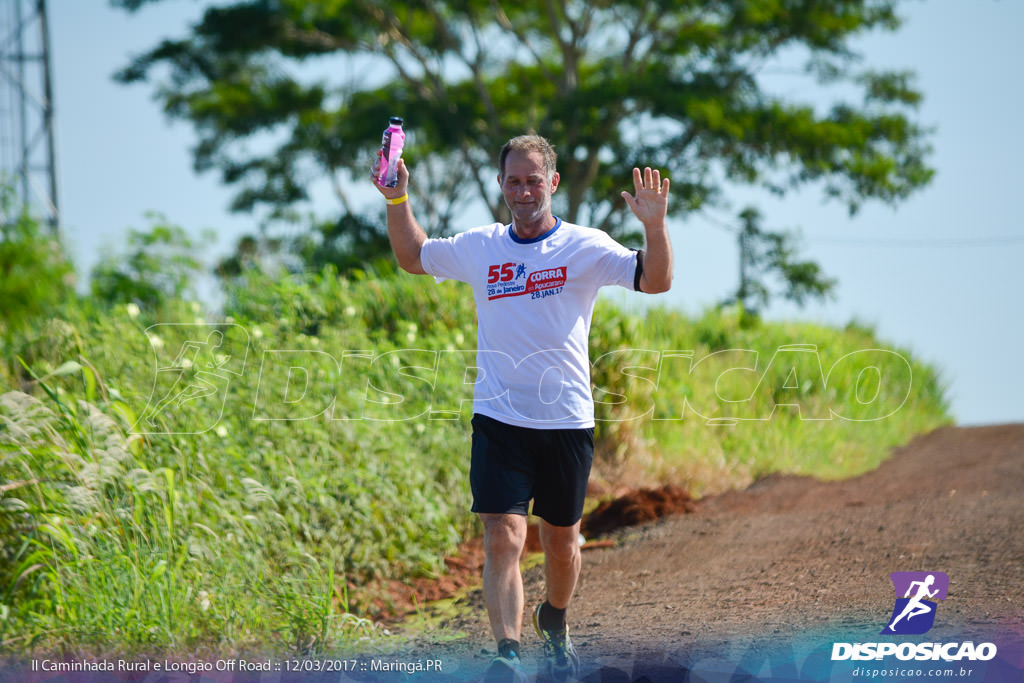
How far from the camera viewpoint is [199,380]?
6.61m

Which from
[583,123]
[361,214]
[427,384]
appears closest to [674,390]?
[427,384]

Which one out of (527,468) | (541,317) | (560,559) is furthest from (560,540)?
(541,317)

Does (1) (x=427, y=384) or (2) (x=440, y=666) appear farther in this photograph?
(1) (x=427, y=384)

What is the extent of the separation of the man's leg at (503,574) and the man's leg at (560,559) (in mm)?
323

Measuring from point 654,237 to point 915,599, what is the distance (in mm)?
2233

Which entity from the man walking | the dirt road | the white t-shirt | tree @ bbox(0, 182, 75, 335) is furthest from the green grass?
tree @ bbox(0, 182, 75, 335)

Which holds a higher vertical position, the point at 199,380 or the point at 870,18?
the point at 870,18

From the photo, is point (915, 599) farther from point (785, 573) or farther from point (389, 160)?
point (389, 160)

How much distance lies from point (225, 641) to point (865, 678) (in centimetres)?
279

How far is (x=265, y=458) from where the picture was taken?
19.9 ft

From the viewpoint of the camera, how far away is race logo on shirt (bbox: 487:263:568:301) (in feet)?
13.2

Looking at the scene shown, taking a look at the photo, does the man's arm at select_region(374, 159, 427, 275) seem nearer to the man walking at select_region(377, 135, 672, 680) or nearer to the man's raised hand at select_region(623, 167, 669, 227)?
the man walking at select_region(377, 135, 672, 680)

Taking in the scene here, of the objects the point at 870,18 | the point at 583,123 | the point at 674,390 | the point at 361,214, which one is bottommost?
the point at 674,390

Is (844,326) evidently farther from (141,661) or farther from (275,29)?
(141,661)
